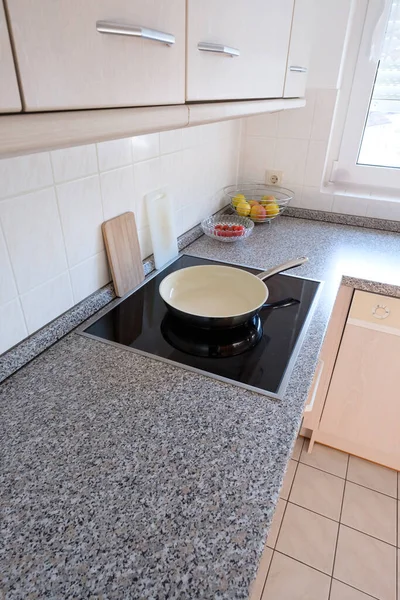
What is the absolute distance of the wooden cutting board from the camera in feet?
3.31

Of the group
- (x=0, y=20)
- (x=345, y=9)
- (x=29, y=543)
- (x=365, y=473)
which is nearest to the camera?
(x=0, y=20)

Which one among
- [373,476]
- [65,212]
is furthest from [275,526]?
[65,212]

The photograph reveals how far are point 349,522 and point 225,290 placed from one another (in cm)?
108

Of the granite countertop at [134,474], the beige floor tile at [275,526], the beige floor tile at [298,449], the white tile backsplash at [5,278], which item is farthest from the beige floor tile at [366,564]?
the white tile backsplash at [5,278]

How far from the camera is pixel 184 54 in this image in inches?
24.9

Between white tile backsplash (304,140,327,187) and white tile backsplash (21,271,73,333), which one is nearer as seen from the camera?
white tile backsplash (21,271,73,333)

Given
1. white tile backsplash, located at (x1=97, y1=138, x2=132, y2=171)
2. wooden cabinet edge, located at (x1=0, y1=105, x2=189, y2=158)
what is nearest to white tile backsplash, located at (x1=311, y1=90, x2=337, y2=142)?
white tile backsplash, located at (x1=97, y1=138, x2=132, y2=171)

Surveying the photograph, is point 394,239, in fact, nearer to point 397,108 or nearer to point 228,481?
point 397,108

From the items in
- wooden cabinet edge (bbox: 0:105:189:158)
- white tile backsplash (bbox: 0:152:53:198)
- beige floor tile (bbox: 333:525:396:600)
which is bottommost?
beige floor tile (bbox: 333:525:396:600)

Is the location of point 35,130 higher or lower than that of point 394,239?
higher

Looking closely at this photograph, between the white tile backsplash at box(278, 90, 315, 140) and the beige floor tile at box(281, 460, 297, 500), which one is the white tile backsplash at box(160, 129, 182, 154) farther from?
the beige floor tile at box(281, 460, 297, 500)

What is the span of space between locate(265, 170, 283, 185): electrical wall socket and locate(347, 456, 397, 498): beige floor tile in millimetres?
1302

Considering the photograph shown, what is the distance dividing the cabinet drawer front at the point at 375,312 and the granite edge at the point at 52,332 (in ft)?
Answer: 2.65

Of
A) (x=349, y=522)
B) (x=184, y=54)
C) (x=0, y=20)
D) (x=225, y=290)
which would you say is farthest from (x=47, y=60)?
(x=349, y=522)
